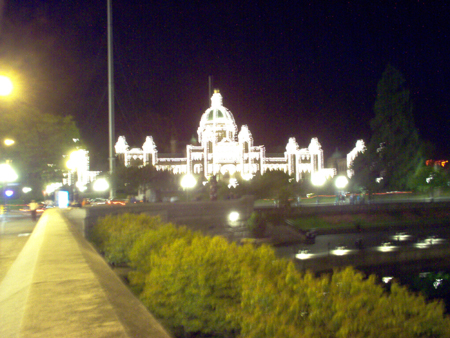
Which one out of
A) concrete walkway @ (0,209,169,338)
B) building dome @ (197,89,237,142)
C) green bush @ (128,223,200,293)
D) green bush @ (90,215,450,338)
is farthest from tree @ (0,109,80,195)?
building dome @ (197,89,237,142)

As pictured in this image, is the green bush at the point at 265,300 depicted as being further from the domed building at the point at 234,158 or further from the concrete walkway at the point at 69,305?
the domed building at the point at 234,158

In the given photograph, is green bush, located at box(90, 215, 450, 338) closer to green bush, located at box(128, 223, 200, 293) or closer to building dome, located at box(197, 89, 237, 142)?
green bush, located at box(128, 223, 200, 293)

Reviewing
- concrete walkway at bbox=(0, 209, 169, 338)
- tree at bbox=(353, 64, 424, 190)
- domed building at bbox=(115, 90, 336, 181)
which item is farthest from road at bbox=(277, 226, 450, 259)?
domed building at bbox=(115, 90, 336, 181)

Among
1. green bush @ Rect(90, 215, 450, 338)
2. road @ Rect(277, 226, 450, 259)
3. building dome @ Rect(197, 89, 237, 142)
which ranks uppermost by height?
building dome @ Rect(197, 89, 237, 142)

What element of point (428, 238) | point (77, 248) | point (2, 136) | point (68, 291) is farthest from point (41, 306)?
point (428, 238)

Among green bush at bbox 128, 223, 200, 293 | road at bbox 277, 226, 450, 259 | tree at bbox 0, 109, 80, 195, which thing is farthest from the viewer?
tree at bbox 0, 109, 80, 195

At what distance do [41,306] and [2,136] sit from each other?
2588 centimetres

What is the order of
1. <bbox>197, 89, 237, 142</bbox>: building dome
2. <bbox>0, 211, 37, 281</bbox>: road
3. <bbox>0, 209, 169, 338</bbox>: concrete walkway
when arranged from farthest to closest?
<bbox>197, 89, 237, 142</bbox>: building dome
<bbox>0, 211, 37, 281</bbox>: road
<bbox>0, 209, 169, 338</bbox>: concrete walkway

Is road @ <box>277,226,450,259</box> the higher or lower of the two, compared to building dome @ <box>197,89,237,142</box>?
lower

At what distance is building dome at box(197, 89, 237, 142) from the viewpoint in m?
115

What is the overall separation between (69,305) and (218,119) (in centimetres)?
11217

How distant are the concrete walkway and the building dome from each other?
108m

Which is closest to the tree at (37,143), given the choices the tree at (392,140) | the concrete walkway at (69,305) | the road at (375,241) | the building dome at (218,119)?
the road at (375,241)

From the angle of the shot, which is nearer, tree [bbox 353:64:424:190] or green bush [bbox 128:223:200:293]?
green bush [bbox 128:223:200:293]
